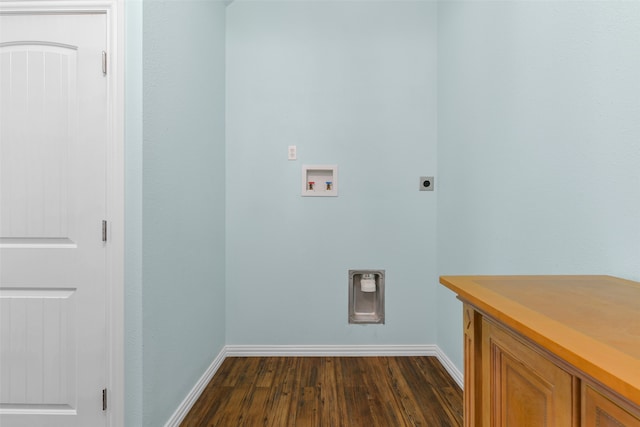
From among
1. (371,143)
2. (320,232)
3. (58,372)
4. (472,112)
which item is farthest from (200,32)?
(58,372)

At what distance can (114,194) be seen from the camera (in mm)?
1573

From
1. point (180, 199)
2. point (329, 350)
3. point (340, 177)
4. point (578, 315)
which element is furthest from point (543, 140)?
point (329, 350)

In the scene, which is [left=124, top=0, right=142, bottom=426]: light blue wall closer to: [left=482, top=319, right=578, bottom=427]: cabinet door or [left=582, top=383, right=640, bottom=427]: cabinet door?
[left=482, top=319, right=578, bottom=427]: cabinet door

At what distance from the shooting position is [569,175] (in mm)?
1332

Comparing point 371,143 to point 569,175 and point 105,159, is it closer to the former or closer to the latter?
point 569,175

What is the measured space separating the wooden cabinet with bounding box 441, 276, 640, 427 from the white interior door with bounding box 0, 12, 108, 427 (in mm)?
1531

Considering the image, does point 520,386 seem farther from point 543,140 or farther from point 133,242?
point 133,242

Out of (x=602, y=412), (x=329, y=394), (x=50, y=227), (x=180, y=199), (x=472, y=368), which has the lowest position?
(x=329, y=394)

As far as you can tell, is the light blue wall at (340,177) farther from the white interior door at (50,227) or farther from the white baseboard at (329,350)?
the white interior door at (50,227)

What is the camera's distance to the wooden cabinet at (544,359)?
1.80 ft

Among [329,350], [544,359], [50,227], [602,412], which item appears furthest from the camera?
[329,350]

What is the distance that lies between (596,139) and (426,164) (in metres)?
1.61

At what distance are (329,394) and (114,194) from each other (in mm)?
1657

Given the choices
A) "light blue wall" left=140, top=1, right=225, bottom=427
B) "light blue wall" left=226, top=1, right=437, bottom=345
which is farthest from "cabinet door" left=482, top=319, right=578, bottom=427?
"light blue wall" left=226, top=1, right=437, bottom=345
